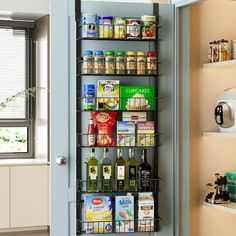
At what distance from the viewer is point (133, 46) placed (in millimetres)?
3029

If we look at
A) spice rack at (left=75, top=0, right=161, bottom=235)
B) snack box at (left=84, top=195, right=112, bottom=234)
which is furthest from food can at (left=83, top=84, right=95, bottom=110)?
snack box at (left=84, top=195, right=112, bottom=234)

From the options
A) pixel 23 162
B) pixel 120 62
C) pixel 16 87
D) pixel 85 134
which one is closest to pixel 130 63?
pixel 120 62

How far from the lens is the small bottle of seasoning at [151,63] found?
116 inches

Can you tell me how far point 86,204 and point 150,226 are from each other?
1.15 feet

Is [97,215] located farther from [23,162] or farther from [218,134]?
[23,162]

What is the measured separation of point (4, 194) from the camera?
554 centimetres

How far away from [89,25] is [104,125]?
1.67 feet

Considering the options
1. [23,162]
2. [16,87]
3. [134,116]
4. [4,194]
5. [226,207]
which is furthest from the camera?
[16,87]

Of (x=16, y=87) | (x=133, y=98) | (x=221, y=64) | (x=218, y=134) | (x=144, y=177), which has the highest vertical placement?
(x=16, y=87)

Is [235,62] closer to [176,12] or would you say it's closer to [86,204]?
[176,12]

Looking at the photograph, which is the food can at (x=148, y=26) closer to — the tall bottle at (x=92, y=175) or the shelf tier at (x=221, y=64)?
the shelf tier at (x=221, y=64)

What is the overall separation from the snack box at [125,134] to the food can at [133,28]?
0.44 metres

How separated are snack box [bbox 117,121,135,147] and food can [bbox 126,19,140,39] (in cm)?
44

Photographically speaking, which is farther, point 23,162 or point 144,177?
point 23,162
